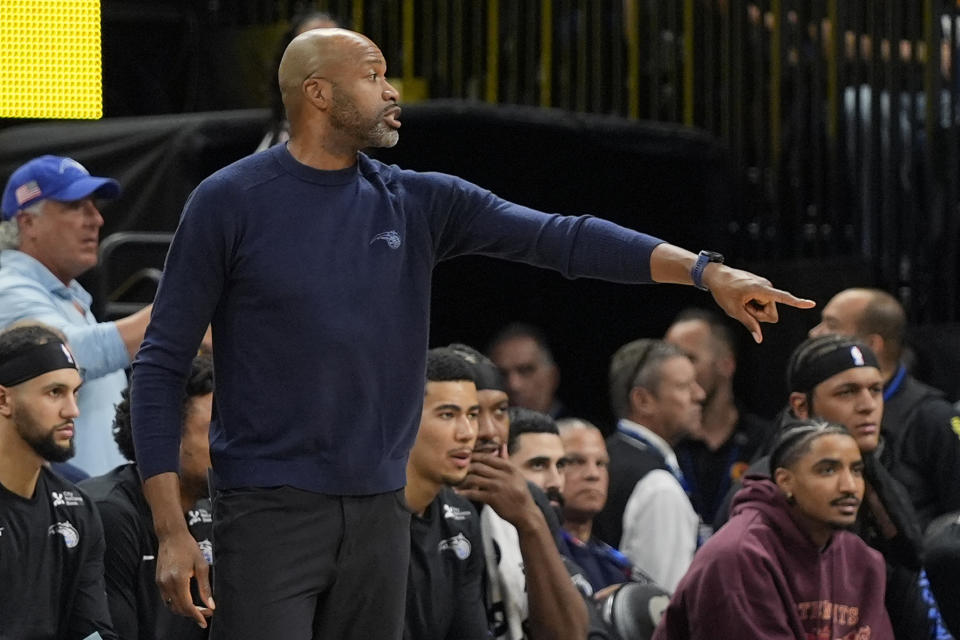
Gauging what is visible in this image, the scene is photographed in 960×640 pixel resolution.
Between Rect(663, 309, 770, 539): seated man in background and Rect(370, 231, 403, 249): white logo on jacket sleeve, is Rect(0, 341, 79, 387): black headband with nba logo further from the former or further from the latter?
Rect(663, 309, 770, 539): seated man in background

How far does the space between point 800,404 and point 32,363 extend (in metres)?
3.04

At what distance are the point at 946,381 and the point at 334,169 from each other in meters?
5.64

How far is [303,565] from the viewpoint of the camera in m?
3.32

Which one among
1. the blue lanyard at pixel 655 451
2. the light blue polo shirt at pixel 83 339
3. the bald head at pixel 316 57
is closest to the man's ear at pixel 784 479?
the blue lanyard at pixel 655 451

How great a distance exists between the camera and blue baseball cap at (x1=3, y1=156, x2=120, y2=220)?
20.4 feet

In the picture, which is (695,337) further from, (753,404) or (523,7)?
(523,7)

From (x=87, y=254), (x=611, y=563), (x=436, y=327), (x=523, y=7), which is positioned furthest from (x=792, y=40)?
(x=87, y=254)

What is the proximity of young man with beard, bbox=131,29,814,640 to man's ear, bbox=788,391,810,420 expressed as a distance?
332 centimetres

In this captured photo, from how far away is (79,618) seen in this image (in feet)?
16.0

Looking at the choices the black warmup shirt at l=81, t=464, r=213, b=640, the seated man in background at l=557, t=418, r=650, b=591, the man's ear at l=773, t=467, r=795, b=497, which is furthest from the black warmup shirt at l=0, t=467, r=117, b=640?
the man's ear at l=773, t=467, r=795, b=497

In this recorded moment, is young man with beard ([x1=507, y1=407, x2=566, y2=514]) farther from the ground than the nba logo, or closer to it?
closer to it

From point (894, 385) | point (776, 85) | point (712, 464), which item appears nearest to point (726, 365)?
point (712, 464)

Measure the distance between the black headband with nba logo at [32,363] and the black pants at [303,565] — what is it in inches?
70.1

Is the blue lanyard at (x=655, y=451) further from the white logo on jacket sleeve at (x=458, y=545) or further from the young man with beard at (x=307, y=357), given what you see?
the young man with beard at (x=307, y=357)
